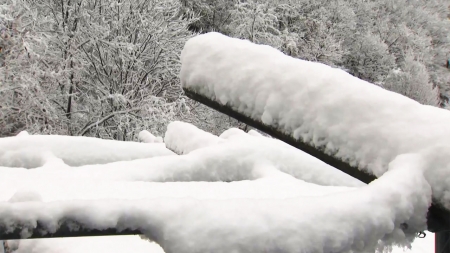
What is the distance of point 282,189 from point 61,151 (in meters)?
1.51

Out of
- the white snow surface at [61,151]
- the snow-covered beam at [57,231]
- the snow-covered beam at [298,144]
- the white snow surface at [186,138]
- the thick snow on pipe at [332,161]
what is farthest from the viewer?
the white snow surface at [186,138]

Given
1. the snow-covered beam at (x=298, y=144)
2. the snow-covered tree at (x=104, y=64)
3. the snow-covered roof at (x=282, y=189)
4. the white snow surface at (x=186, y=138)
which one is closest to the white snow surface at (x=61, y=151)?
the white snow surface at (x=186, y=138)

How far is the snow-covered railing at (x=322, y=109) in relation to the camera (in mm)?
840

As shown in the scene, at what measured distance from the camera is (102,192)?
131cm

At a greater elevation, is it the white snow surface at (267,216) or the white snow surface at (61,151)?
the white snow surface at (267,216)

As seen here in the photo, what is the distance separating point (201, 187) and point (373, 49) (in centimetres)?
2463

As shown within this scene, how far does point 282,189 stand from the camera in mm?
1573

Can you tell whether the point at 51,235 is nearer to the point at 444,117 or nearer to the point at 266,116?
the point at 266,116

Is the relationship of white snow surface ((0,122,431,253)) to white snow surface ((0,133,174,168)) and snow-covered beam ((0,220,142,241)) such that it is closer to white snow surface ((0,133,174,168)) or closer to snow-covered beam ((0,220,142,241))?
snow-covered beam ((0,220,142,241))

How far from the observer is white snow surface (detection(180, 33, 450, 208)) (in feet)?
2.78

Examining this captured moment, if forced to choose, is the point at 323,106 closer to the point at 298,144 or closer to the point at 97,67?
the point at 298,144

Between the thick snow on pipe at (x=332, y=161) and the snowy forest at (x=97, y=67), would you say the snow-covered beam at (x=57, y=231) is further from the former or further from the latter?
the snowy forest at (x=97, y=67)

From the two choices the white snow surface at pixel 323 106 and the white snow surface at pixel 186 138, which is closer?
the white snow surface at pixel 323 106

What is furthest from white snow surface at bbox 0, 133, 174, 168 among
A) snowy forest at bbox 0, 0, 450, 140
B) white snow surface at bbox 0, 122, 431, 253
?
snowy forest at bbox 0, 0, 450, 140
